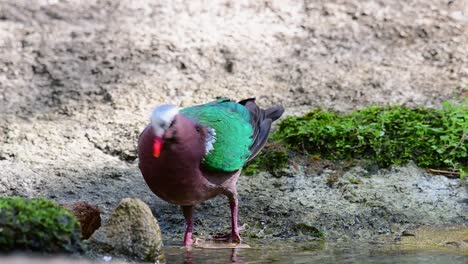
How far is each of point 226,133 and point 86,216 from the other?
1.06 metres

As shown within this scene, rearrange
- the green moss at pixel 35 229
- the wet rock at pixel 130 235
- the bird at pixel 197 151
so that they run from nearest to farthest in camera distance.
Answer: the green moss at pixel 35 229 < the wet rock at pixel 130 235 < the bird at pixel 197 151

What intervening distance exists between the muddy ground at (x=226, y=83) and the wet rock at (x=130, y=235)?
43.8 inches

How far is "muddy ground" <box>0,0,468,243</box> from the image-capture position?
5.99 metres

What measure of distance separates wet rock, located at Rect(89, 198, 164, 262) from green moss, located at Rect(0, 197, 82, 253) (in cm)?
46

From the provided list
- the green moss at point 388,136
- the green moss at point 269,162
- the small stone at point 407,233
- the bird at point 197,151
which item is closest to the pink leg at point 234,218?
the bird at point 197,151

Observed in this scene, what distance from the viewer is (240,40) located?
8.27 meters

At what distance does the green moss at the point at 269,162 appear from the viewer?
646cm

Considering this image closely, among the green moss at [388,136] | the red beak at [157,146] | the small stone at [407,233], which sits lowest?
the small stone at [407,233]

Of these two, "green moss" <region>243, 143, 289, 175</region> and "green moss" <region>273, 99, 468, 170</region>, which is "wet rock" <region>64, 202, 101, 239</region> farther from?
"green moss" <region>273, 99, 468, 170</region>

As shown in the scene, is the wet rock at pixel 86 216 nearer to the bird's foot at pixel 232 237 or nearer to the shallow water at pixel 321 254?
the shallow water at pixel 321 254

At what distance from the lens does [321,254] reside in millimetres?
4957

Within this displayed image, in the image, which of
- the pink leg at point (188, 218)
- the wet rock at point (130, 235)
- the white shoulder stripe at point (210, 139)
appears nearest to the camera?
the wet rock at point (130, 235)

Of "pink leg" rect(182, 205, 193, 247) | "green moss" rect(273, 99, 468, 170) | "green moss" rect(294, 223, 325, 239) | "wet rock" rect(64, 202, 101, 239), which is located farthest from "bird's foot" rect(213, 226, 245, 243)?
"green moss" rect(273, 99, 468, 170)

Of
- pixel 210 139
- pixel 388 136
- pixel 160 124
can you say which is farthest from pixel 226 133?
pixel 388 136
